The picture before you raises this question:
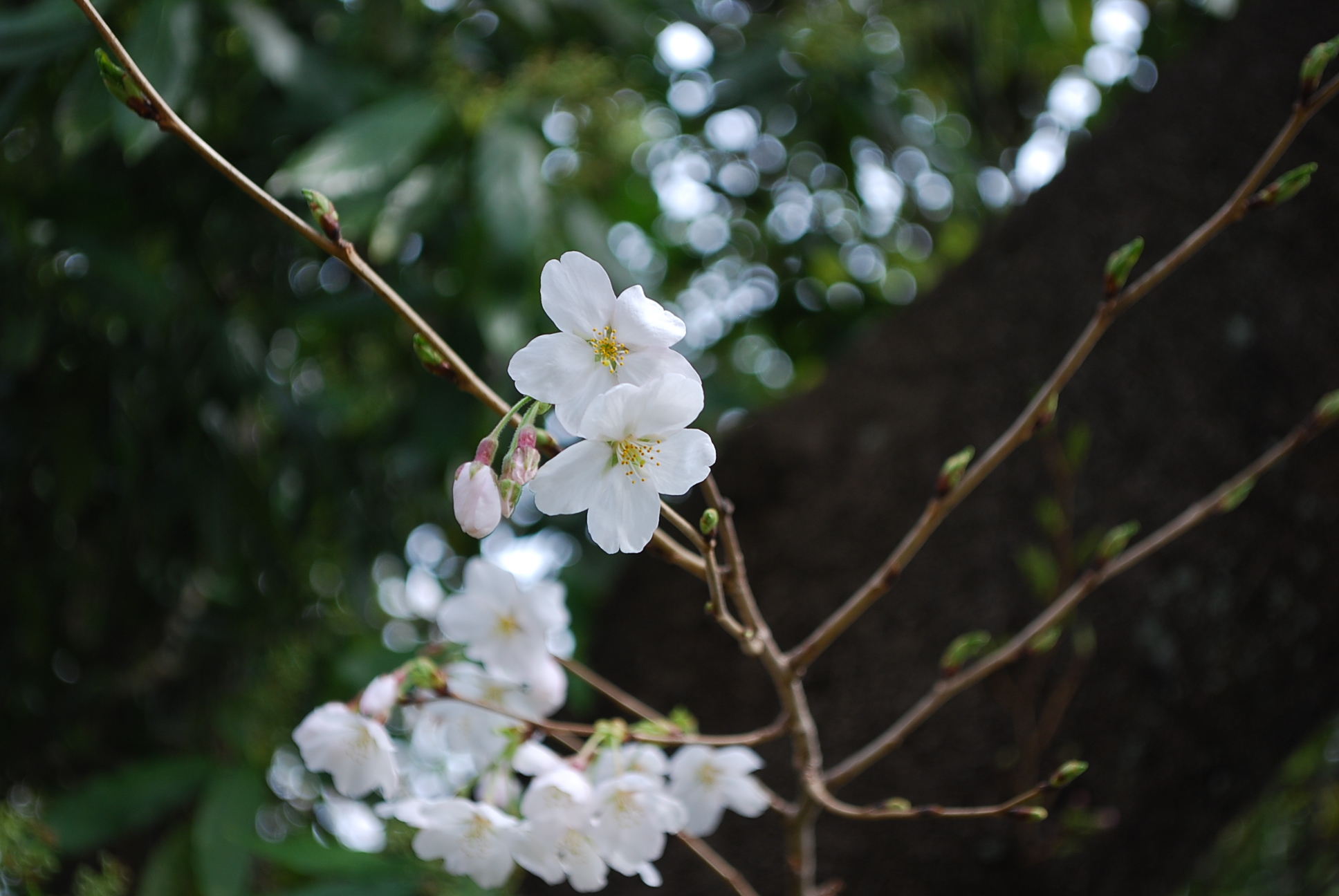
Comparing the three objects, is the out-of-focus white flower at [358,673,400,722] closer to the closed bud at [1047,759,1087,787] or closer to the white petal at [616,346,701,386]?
the white petal at [616,346,701,386]

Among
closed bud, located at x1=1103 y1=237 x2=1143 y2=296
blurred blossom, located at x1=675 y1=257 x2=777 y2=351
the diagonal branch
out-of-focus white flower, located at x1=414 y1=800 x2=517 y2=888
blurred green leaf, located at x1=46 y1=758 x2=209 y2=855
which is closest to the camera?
the diagonal branch

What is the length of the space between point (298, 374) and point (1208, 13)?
2.04 meters

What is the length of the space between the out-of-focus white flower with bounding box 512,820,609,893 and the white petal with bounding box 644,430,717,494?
287 millimetres

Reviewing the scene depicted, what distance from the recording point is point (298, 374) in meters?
2.07

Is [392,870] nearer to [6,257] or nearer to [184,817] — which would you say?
[184,817]

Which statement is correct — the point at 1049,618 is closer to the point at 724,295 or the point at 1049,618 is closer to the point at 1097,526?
the point at 1097,526

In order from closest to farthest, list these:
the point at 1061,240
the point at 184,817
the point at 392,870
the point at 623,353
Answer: the point at 623,353 < the point at 392,870 < the point at 1061,240 < the point at 184,817

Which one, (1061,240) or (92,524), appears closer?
(1061,240)

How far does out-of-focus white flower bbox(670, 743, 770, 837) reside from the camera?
0.77 meters

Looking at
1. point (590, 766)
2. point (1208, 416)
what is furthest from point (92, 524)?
point (1208, 416)

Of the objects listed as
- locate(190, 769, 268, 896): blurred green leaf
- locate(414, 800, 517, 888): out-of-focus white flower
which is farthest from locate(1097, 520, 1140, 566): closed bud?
locate(190, 769, 268, 896): blurred green leaf

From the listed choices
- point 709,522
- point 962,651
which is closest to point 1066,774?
point 962,651

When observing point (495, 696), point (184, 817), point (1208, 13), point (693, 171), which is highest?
point (1208, 13)

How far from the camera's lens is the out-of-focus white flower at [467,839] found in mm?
676
